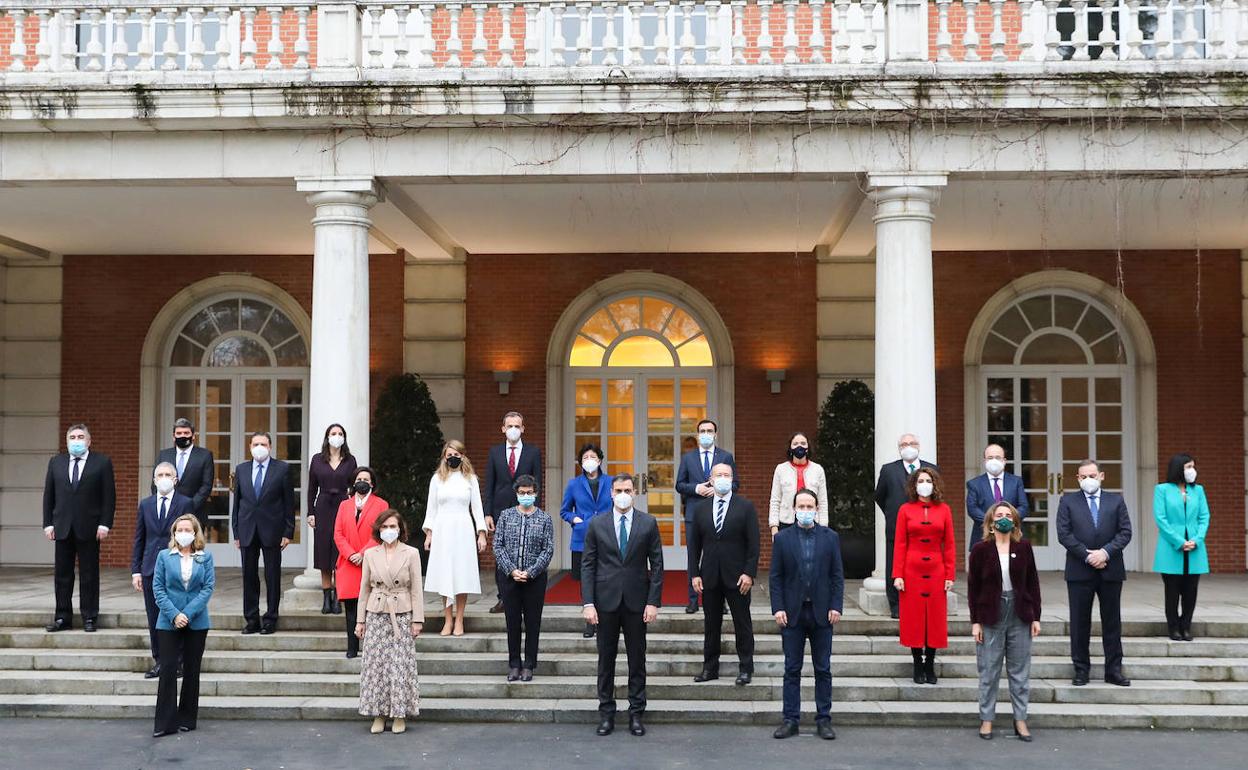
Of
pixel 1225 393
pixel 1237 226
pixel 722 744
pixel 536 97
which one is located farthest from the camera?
pixel 1225 393

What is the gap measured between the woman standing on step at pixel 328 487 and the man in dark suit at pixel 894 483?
13.5 ft

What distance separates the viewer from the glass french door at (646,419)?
543 inches

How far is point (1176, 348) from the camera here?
13.4 meters

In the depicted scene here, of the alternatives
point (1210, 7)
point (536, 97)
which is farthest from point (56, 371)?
point (1210, 7)

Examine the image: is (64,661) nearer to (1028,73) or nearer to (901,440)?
(901,440)

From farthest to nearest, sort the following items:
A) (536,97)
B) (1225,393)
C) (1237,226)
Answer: (1225,393)
(1237,226)
(536,97)

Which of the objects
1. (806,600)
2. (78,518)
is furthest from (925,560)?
(78,518)

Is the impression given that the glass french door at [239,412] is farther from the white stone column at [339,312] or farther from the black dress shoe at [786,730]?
the black dress shoe at [786,730]

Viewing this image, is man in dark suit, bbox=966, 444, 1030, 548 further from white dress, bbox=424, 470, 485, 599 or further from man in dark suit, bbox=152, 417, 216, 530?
man in dark suit, bbox=152, 417, 216, 530

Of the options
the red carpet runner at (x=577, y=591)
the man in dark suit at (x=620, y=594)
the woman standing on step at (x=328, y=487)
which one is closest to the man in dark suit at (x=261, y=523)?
the woman standing on step at (x=328, y=487)

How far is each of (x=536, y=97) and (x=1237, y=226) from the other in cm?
757

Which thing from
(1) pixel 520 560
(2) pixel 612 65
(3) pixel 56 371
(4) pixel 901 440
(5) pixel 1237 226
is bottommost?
(1) pixel 520 560

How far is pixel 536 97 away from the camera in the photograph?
935cm

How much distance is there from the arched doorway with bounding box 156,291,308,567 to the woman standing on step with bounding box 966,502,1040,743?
917 centimetres
